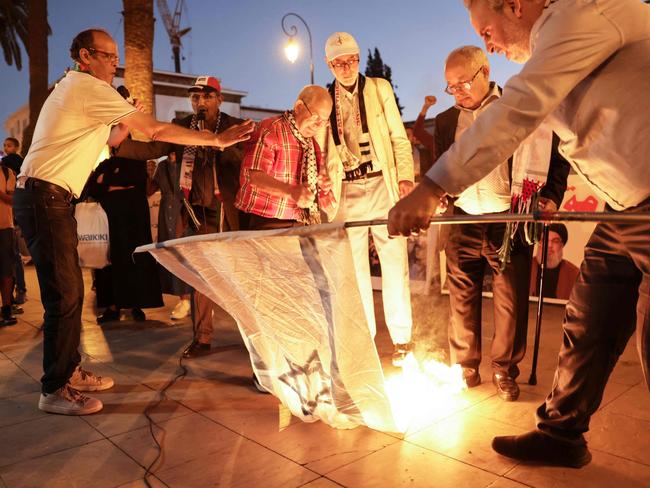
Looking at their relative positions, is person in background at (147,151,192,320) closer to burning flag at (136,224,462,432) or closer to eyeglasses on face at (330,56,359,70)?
eyeglasses on face at (330,56,359,70)

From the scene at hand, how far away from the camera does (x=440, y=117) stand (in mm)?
3607

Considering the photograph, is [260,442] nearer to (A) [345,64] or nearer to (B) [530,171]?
(B) [530,171]

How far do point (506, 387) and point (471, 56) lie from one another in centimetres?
198

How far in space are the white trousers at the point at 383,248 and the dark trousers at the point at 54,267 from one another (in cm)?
188

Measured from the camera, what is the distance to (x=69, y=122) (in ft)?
10.2

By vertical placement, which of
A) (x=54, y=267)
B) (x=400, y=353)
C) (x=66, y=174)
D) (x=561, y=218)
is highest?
(x=66, y=174)

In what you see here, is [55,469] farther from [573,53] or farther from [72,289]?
[573,53]

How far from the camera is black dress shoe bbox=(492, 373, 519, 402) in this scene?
3.20 m

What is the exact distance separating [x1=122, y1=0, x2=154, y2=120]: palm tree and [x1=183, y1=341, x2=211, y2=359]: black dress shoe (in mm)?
4849

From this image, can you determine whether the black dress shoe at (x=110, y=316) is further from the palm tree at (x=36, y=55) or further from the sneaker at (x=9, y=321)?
the palm tree at (x=36, y=55)

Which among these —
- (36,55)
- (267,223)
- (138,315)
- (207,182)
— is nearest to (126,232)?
(138,315)

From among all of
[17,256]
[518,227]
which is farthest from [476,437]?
[17,256]

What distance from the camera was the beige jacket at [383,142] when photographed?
398 centimetres

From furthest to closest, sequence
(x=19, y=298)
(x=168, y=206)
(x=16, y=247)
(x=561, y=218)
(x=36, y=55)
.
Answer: (x=36, y=55) → (x=19, y=298) → (x=16, y=247) → (x=168, y=206) → (x=561, y=218)
